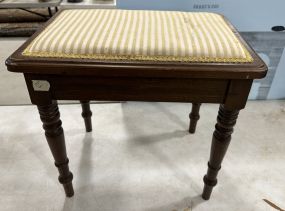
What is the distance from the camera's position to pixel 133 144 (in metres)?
1.03

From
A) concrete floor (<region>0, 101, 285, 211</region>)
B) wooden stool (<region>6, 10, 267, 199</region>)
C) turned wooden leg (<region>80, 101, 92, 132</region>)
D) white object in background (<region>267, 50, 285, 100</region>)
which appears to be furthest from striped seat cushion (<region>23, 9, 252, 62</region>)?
white object in background (<region>267, 50, 285, 100</region>)

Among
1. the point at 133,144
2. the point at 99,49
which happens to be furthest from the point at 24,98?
the point at 99,49

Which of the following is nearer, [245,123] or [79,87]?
[79,87]

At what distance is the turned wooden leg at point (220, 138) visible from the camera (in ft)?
2.00

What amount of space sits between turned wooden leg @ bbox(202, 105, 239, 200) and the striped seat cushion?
0.44 feet

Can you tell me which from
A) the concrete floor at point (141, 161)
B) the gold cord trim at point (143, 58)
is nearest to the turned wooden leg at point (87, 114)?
the concrete floor at point (141, 161)

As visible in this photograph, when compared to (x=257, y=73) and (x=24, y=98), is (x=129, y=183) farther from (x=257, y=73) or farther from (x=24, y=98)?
(x=24, y=98)

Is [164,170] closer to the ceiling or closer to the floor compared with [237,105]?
closer to the floor

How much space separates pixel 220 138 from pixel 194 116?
0.38 m

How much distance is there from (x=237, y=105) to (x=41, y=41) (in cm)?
45

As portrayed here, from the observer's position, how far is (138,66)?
54cm

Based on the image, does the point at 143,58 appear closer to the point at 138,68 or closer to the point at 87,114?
the point at 138,68

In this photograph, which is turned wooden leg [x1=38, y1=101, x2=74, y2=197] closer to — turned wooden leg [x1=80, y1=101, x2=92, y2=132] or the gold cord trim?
the gold cord trim

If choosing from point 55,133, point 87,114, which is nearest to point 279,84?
point 87,114
